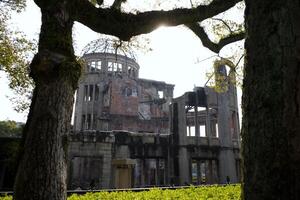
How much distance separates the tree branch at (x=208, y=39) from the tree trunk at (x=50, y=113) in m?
4.40

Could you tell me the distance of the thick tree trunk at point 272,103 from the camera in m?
1.71

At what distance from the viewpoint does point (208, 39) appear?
8531 mm

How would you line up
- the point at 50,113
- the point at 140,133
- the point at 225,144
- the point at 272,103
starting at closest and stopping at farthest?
the point at 272,103 < the point at 50,113 < the point at 140,133 < the point at 225,144

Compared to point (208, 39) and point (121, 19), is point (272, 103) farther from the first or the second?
point (208, 39)

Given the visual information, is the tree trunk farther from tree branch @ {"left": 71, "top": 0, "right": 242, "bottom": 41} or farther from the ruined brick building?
the ruined brick building

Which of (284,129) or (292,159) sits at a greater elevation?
(284,129)

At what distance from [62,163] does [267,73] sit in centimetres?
315

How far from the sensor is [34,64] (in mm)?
4289

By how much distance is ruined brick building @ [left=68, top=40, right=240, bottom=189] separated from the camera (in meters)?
18.6

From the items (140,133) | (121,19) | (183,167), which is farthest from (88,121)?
(121,19)

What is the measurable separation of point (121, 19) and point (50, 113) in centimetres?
248

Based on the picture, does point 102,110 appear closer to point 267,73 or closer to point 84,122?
point 84,122

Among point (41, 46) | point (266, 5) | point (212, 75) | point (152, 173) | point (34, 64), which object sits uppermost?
point (212, 75)

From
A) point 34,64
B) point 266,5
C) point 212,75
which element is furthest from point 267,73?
point 212,75
